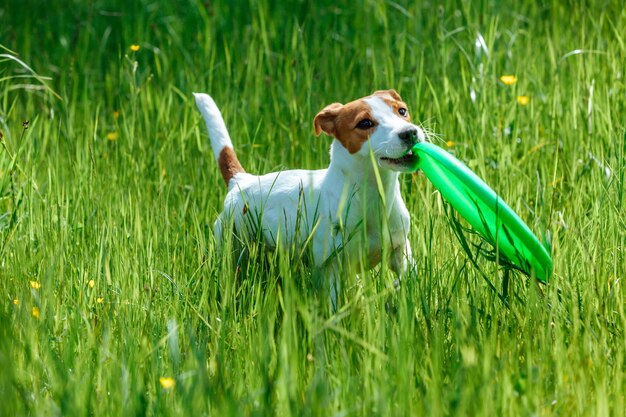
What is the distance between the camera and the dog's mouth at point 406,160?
3.41 meters

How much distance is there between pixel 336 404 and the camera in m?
2.49

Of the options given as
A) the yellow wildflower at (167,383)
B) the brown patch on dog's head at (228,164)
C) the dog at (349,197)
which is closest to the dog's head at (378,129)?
the dog at (349,197)

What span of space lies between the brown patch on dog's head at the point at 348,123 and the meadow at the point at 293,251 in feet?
1.22

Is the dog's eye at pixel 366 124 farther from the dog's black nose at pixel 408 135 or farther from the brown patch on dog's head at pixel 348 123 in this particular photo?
the dog's black nose at pixel 408 135

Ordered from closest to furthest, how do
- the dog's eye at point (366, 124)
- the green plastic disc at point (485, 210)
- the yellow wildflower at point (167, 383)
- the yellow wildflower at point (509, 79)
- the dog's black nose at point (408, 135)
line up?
1. the yellow wildflower at point (167, 383)
2. the green plastic disc at point (485, 210)
3. the dog's black nose at point (408, 135)
4. the dog's eye at point (366, 124)
5. the yellow wildflower at point (509, 79)

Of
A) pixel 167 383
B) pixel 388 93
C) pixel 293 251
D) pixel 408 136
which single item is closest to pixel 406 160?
pixel 408 136

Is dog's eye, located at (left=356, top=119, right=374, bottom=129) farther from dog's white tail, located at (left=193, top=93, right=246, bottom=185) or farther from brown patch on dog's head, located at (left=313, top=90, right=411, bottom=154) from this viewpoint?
dog's white tail, located at (left=193, top=93, right=246, bottom=185)

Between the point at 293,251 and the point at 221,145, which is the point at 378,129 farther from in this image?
the point at 221,145

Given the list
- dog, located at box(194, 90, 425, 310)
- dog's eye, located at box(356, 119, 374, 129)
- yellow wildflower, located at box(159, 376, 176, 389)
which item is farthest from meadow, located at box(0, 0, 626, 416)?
dog's eye, located at box(356, 119, 374, 129)

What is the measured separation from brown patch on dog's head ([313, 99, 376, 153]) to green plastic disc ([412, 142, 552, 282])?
0.21m

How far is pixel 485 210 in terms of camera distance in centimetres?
335

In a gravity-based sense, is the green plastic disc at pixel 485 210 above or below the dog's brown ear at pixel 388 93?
below

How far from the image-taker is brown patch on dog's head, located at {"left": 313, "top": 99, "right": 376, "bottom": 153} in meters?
3.50

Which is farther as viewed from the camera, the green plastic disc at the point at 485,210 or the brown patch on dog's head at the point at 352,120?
the brown patch on dog's head at the point at 352,120
